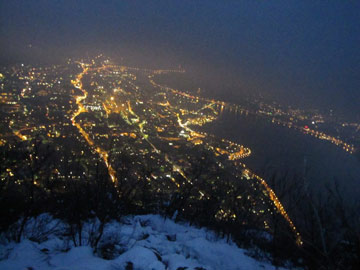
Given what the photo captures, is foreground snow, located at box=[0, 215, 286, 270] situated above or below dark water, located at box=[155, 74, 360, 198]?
above

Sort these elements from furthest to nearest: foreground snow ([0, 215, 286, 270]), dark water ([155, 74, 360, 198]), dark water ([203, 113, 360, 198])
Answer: dark water ([203, 113, 360, 198]) → dark water ([155, 74, 360, 198]) → foreground snow ([0, 215, 286, 270])

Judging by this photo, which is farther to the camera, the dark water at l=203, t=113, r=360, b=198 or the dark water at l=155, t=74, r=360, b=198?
the dark water at l=203, t=113, r=360, b=198

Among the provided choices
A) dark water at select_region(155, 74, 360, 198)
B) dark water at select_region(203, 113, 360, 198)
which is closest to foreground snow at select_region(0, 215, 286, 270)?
dark water at select_region(155, 74, 360, 198)

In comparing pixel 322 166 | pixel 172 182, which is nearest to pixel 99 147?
pixel 172 182

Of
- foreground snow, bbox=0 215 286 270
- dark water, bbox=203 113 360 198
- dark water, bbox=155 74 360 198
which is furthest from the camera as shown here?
dark water, bbox=203 113 360 198

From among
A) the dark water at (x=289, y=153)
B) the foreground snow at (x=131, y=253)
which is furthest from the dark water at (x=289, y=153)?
the foreground snow at (x=131, y=253)

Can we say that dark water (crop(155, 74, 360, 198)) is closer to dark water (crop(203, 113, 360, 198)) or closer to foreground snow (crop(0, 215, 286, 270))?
dark water (crop(203, 113, 360, 198))

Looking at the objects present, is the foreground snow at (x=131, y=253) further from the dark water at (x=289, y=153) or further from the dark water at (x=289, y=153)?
the dark water at (x=289, y=153)
